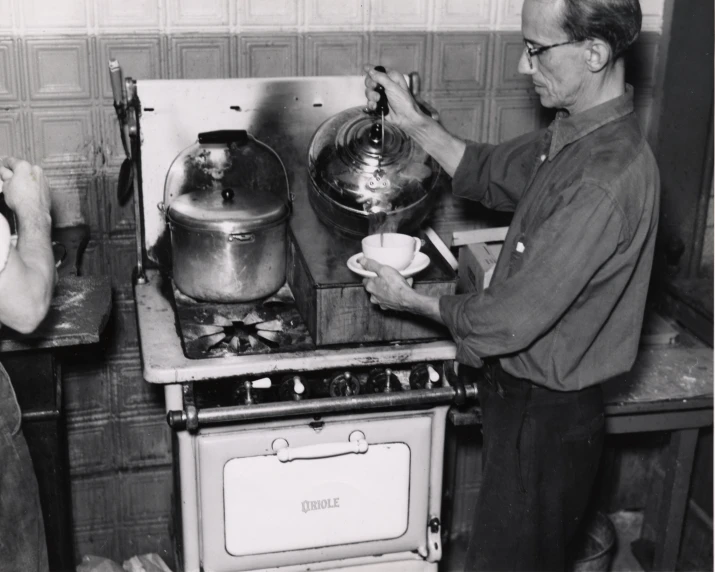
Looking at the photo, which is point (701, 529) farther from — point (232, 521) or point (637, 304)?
point (232, 521)

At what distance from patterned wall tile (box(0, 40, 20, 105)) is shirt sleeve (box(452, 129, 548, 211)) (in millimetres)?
1089

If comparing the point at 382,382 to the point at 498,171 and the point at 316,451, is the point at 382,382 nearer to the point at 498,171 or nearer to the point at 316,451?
the point at 316,451

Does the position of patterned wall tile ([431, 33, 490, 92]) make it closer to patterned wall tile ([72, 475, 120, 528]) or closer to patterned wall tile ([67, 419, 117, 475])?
patterned wall tile ([67, 419, 117, 475])

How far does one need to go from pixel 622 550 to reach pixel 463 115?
1467 millimetres

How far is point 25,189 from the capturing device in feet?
5.82

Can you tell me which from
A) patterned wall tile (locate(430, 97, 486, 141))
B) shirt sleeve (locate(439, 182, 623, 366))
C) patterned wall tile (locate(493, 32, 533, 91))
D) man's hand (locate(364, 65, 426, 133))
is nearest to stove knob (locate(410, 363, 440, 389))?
shirt sleeve (locate(439, 182, 623, 366))

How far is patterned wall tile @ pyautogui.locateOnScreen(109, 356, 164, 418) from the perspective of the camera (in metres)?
2.64

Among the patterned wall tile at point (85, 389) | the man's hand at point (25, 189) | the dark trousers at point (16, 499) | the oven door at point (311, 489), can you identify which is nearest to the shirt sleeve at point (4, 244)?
the man's hand at point (25, 189)

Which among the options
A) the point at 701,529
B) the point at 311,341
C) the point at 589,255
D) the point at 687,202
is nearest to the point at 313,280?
the point at 311,341

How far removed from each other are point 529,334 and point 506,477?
1.23 ft

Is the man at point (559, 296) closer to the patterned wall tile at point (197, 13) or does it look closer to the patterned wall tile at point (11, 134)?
the patterned wall tile at point (197, 13)

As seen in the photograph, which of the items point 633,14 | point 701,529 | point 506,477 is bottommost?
point 701,529

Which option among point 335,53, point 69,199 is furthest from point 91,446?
point 335,53

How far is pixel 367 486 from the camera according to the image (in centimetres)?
213
